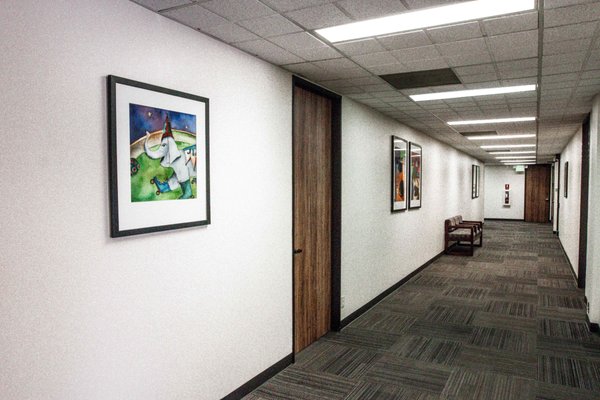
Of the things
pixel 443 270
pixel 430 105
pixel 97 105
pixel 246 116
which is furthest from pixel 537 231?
pixel 97 105

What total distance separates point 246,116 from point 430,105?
263 cm

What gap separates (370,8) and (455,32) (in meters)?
0.64

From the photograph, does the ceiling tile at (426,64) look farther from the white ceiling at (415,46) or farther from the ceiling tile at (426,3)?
the ceiling tile at (426,3)

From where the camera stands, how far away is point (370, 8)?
212 cm

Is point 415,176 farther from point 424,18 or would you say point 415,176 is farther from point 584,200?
point 424,18

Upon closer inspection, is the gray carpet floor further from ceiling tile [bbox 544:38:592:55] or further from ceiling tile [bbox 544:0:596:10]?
ceiling tile [bbox 544:0:596:10]

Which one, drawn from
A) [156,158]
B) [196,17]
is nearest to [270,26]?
[196,17]

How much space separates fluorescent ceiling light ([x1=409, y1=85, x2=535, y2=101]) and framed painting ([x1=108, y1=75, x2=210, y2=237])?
101 inches

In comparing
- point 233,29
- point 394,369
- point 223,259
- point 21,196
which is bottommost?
point 394,369

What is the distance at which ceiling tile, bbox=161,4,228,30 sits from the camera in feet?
7.00

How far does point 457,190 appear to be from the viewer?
1065 centimetres

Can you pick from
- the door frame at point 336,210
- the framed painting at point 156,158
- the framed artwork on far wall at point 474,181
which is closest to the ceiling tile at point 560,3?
the framed painting at point 156,158

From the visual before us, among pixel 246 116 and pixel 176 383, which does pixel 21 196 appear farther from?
pixel 246 116

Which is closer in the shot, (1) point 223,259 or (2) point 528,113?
(1) point 223,259
